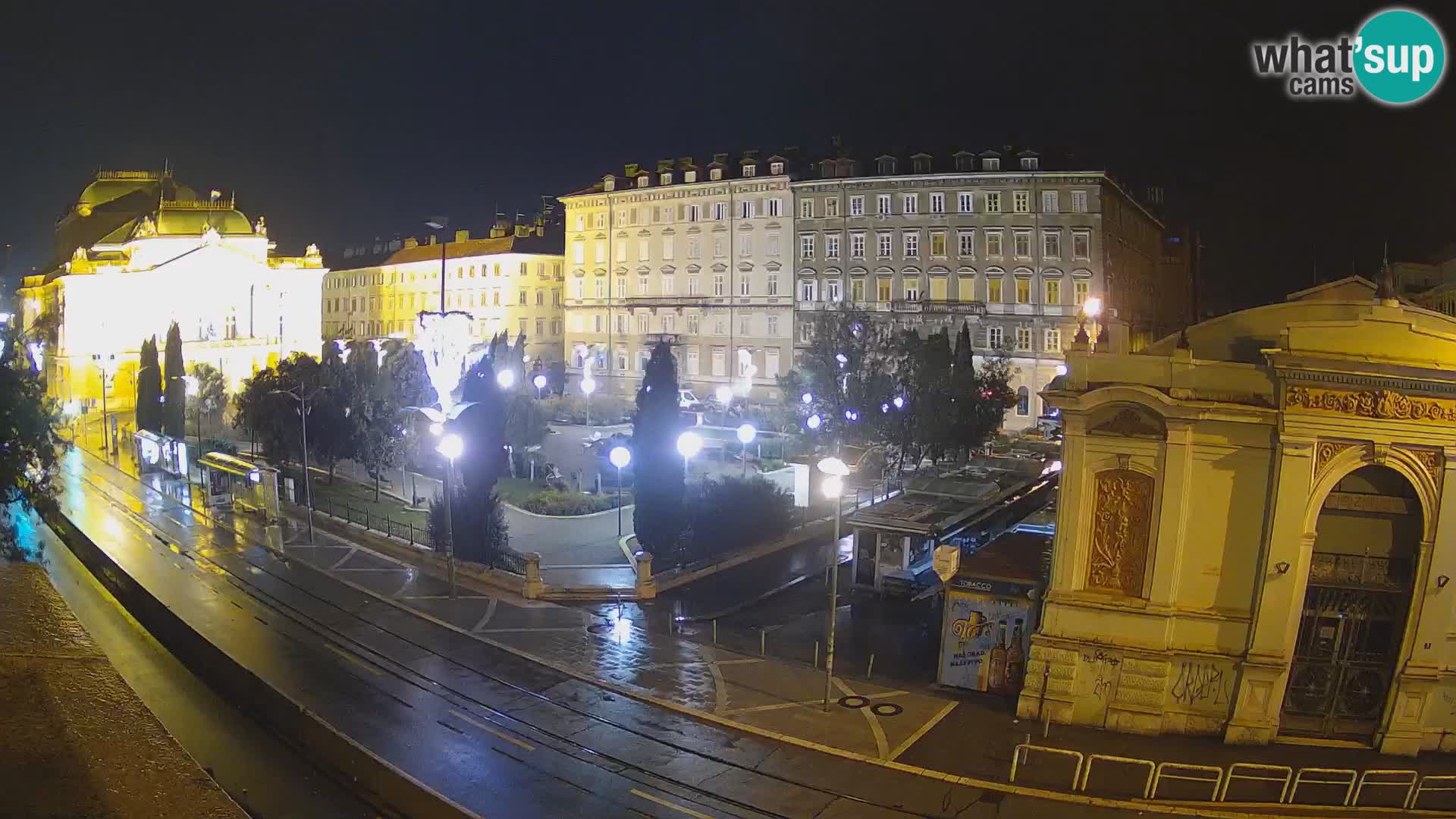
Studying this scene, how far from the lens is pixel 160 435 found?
43.7 meters

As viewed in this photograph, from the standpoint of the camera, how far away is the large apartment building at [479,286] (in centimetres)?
7750

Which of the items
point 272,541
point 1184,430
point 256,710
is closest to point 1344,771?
point 1184,430

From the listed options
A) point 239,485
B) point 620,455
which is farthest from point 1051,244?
point 239,485

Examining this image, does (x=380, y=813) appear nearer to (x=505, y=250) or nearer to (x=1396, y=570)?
(x=1396, y=570)

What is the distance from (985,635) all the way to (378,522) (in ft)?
71.9

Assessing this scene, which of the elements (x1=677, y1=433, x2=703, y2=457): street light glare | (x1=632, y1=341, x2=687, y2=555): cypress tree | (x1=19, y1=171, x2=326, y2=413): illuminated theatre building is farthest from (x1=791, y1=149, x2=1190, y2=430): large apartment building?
(x1=19, y1=171, x2=326, y2=413): illuminated theatre building

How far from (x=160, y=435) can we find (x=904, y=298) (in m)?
39.8

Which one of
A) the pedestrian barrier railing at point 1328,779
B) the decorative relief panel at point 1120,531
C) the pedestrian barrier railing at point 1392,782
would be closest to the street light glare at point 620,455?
the decorative relief panel at point 1120,531

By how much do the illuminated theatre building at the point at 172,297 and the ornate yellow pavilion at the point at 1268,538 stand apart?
202 feet

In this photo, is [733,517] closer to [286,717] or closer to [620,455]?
[620,455]

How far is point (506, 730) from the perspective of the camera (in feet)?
53.5

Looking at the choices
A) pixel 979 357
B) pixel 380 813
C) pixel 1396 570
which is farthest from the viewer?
pixel 979 357

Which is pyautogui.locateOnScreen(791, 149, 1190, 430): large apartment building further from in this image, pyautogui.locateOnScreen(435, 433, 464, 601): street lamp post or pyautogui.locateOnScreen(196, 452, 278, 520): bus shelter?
pyautogui.locateOnScreen(435, 433, 464, 601): street lamp post

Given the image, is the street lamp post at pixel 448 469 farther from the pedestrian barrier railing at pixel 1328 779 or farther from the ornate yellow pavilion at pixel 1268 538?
the pedestrian barrier railing at pixel 1328 779
